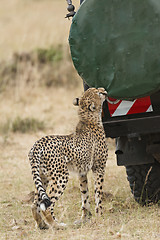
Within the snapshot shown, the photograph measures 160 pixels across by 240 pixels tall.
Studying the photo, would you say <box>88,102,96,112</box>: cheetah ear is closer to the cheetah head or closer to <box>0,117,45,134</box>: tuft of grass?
the cheetah head

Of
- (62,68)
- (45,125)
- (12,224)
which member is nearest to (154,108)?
(12,224)

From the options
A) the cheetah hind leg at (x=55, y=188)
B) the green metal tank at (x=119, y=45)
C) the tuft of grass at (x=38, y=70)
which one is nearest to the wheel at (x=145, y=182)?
the cheetah hind leg at (x=55, y=188)

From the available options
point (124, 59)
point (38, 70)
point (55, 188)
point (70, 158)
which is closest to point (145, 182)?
point (70, 158)

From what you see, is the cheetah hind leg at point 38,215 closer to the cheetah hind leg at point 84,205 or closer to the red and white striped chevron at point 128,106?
the cheetah hind leg at point 84,205

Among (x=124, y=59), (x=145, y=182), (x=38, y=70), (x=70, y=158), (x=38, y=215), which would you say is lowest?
(x=38, y=215)

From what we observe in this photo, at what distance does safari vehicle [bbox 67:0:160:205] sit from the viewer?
10.2 ft

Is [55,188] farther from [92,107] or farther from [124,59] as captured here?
[124,59]

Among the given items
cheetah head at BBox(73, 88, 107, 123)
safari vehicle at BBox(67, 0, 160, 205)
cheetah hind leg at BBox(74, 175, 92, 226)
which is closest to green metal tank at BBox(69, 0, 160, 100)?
safari vehicle at BBox(67, 0, 160, 205)

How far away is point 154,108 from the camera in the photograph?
3377 millimetres

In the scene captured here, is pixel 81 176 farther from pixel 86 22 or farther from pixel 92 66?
pixel 86 22

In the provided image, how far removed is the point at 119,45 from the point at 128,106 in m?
0.45

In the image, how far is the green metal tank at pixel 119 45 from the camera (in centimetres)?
311

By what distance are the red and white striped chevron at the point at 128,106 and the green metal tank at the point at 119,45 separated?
0.15 m

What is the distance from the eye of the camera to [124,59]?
3188mm
